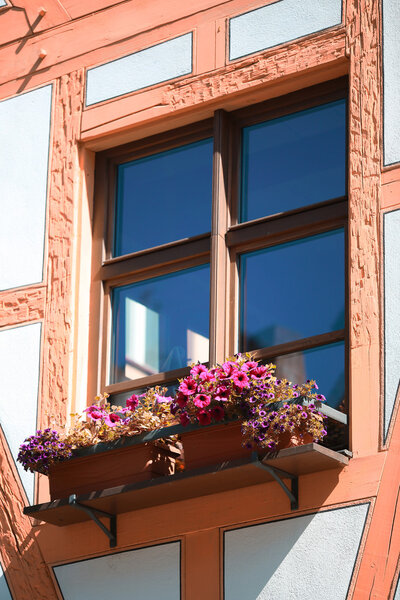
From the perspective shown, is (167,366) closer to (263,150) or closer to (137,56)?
(263,150)

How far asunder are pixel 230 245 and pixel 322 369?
957 mm

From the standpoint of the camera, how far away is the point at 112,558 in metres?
7.17

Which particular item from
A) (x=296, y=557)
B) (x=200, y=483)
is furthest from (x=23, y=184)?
(x=296, y=557)

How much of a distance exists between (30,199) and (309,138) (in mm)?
1774

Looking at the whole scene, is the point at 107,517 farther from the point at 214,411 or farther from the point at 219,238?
the point at 219,238

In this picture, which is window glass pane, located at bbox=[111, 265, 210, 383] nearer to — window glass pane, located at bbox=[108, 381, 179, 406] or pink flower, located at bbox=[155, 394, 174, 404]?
window glass pane, located at bbox=[108, 381, 179, 406]

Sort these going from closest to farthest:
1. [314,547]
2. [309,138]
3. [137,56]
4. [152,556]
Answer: [314,547] → [152,556] → [309,138] → [137,56]

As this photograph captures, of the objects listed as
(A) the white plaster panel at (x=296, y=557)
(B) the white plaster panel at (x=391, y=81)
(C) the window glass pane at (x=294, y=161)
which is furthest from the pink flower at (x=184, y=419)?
(B) the white plaster panel at (x=391, y=81)

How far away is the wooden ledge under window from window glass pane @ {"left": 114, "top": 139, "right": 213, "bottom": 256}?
1.72 metres

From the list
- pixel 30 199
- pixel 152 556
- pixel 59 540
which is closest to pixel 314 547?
pixel 152 556

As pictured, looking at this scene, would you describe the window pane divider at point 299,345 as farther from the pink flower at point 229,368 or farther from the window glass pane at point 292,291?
the pink flower at point 229,368

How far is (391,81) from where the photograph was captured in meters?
7.28

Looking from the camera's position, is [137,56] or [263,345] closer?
[263,345]

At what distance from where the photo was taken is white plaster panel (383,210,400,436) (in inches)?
264
